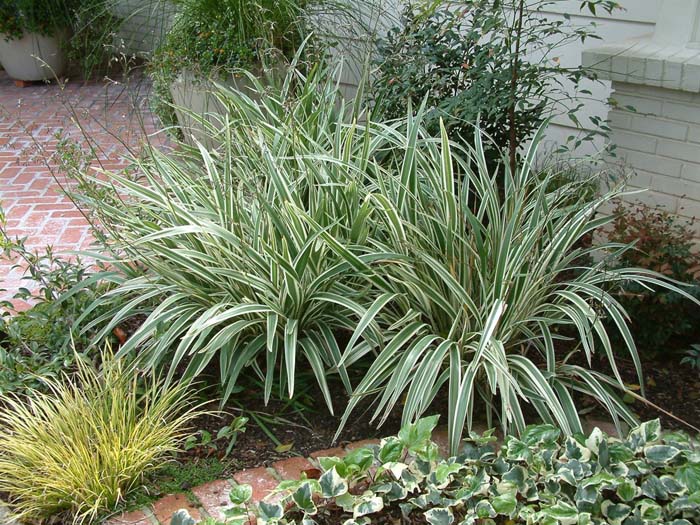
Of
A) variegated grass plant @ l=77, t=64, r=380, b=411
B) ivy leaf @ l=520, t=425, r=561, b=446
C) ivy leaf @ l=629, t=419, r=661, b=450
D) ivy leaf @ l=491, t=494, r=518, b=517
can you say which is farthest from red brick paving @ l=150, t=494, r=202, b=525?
ivy leaf @ l=629, t=419, r=661, b=450

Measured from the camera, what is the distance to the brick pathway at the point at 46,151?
4098 mm

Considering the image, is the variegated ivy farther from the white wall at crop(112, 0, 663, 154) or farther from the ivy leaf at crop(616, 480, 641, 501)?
the white wall at crop(112, 0, 663, 154)

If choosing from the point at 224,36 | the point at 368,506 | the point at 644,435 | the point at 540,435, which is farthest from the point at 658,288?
the point at 224,36

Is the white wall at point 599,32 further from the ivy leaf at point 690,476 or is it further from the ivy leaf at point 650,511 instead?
the ivy leaf at point 650,511

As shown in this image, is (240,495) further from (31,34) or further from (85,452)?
(31,34)

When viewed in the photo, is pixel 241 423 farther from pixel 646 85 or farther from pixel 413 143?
pixel 646 85

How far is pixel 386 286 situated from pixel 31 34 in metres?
5.79

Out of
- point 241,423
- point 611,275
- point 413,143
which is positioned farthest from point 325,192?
point 611,275

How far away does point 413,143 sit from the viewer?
2.79 m

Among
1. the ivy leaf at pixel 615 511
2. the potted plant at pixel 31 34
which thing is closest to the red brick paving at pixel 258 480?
the ivy leaf at pixel 615 511

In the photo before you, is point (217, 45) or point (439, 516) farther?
point (217, 45)

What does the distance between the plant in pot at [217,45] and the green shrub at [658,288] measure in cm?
214

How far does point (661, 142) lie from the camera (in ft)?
10.7

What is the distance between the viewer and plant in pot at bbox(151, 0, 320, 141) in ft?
14.0
